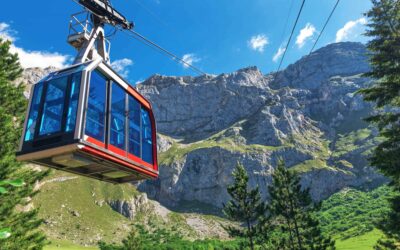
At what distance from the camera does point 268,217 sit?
43.0 metres

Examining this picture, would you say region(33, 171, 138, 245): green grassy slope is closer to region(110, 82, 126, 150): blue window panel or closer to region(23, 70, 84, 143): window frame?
region(110, 82, 126, 150): blue window panel

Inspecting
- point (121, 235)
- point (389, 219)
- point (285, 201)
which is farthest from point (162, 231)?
point (389, 219)

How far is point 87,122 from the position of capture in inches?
369

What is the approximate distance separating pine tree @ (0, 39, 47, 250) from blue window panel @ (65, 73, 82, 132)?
36.0ft

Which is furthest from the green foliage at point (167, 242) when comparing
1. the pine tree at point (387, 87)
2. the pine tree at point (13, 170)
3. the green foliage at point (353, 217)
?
the pine tree at point (387, 87)

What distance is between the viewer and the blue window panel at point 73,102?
9.15 metres

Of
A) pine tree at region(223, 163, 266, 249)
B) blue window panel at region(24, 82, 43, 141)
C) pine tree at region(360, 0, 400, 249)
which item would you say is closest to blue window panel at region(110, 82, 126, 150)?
blue window panel at region(24, 82, 43, 141)

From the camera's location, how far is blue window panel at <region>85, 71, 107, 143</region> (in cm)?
954

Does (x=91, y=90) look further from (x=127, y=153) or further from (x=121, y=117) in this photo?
(x=127, y=153)

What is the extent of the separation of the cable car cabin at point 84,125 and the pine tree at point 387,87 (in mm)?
14408

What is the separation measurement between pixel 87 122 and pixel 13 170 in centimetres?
1317

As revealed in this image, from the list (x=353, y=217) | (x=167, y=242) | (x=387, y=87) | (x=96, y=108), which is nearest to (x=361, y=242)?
(x=353, y=217)

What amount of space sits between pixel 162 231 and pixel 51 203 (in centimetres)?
6636

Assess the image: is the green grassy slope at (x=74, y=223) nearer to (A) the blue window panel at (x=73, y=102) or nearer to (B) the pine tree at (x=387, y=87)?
(B) the pine tree at (x=387, y=87)
